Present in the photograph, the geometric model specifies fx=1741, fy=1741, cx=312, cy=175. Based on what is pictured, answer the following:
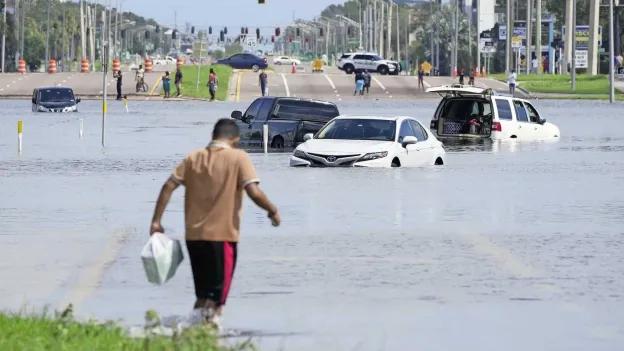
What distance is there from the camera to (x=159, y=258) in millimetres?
11039

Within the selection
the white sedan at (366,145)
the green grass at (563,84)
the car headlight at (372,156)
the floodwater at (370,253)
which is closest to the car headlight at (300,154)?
the white sedan at (366,145)

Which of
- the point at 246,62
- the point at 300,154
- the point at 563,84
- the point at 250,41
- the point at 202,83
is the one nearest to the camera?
the point at 300,154

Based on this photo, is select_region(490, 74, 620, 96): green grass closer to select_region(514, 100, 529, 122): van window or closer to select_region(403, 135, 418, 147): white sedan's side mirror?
select_region(514, 100, 529, 122): van window

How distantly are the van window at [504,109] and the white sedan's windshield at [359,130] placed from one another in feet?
37.5

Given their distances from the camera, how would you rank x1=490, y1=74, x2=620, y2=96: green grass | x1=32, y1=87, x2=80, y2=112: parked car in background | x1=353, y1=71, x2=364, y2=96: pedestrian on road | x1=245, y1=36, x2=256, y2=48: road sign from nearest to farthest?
x1=32, y1=87, x2=80, y2=112: parked car in background → x1=353, y1=71, x2=364, y2=96: pedestrian on road → x1=490, y1=74, x2=620, y2=96: green grass → x1=245, y1=36, x2=256, y2=48: road sign

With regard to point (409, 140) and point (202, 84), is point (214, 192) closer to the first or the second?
point (409, 140)

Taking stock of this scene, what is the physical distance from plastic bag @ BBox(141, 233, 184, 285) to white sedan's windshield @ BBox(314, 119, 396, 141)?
70.3 ft

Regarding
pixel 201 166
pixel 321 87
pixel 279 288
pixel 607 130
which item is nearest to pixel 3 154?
pixel 607 130

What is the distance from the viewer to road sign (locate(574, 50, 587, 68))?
118000 mm

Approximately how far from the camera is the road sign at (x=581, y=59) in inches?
4646

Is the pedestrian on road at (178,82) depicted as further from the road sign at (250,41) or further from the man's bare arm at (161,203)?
the man's bare arm at (161,203)

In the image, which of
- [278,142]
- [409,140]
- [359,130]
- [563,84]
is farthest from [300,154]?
[563,84]

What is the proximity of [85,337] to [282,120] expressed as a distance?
3169cm

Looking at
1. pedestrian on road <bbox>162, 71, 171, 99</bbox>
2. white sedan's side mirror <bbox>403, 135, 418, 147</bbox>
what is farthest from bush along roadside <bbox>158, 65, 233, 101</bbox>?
white sedan's side mirror <bbox>403, 135, 418, 147</bbox>
